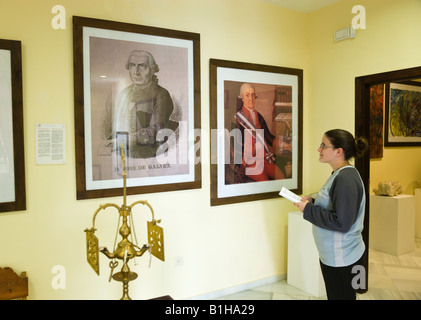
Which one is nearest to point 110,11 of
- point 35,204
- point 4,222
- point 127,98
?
point 127,98

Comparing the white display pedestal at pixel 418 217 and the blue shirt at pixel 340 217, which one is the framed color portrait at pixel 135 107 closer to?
the blue shirt at pixel 340 217

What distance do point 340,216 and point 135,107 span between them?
167cm

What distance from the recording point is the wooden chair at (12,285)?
2.13m

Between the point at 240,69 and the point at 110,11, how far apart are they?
4.03 feet

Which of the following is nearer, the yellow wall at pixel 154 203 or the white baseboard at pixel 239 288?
the yellow wall at pixel 154 203

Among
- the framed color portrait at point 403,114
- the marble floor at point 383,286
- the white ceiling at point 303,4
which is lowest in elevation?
the marble floor at point 383,286

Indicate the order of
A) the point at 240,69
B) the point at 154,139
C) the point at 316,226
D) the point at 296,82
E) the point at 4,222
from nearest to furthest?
the point at 316,226, the point at 4,222, the point at 154,139, the point at 240,69, the point at 296,82

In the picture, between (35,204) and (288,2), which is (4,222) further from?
(288,2)

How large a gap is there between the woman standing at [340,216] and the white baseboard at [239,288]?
133 cm

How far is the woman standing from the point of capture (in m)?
1.96

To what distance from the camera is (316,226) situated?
2.13m

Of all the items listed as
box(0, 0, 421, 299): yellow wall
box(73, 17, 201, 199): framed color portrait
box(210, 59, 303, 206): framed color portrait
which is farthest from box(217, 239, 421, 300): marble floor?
box(73, 17, 201, 199): framed color portrait

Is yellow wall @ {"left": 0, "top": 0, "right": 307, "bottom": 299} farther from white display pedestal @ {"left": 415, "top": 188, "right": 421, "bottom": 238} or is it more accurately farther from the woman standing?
white display pedestal @ {"left": 415, "top": 188, "right": 421, "bottom": 238}

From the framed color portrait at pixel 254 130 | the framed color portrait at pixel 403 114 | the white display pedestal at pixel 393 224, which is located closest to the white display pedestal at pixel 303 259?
the framed color portrait at pixel 254 130
